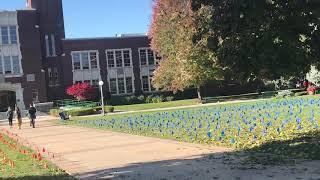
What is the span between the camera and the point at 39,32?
65375 mm

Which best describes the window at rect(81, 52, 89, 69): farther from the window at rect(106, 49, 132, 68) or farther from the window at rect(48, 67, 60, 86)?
the window at rect(48, 67, 60, 86)

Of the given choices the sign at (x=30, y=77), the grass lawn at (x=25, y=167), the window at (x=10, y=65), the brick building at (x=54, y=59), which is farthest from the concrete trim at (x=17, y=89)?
the grass lawn at (x=25, y=167)

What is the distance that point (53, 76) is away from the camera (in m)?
66.8

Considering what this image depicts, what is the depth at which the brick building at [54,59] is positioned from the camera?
63.5 m

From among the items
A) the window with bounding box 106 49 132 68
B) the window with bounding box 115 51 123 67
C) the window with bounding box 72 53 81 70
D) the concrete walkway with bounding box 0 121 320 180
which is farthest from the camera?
the window with bounding box 115 51 123 67

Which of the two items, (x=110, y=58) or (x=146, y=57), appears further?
(x=146, y=57)

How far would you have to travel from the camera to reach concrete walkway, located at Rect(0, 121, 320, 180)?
34.0ft

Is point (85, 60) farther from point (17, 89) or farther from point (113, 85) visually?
point (17, 89)

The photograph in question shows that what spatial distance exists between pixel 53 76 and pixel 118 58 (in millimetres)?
8387

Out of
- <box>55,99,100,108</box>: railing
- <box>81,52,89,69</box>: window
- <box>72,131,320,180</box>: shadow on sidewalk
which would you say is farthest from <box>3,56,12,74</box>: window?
<box>72,131,320,180</box>: shadow on sidewalk

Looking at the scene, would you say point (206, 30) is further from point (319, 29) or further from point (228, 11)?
point (319, 29)

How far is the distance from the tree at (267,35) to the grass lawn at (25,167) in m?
4.26

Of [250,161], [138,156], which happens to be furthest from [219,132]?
[250,161]

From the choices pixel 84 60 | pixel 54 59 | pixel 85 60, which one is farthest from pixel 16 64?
pixel 85 60
